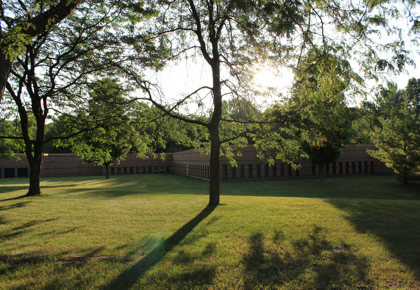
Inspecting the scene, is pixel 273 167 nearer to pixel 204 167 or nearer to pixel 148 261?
pixel 204 167

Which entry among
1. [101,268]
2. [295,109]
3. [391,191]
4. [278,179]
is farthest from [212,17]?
[278,179]

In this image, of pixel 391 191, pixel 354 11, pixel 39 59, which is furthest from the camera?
pixel 391 191

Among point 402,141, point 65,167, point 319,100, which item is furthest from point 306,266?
point 65,167

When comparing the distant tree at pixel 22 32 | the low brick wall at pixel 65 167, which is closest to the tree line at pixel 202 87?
the distant tree at pixel 22 32

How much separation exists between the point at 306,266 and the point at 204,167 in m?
27.2

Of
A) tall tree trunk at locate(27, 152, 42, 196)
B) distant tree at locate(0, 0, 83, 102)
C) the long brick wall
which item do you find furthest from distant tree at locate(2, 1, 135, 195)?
the long brick wall

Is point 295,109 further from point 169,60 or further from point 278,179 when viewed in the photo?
point 278,179

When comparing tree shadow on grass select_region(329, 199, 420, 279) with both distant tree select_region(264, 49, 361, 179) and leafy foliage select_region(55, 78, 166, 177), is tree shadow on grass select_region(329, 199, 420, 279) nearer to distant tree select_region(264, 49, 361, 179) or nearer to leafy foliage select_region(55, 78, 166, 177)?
distant tree select_region(264, 49, 361, 179)

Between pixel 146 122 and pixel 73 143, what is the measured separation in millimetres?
6383

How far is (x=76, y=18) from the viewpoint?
13.9 metres

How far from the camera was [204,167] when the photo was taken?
104ft

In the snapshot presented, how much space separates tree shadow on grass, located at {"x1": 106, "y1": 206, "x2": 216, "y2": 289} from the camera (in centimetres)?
407

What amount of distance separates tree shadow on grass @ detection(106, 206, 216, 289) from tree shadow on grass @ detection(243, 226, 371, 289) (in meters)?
0.97

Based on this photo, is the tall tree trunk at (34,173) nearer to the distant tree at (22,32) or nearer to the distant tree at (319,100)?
the distant tree at (22,32)
